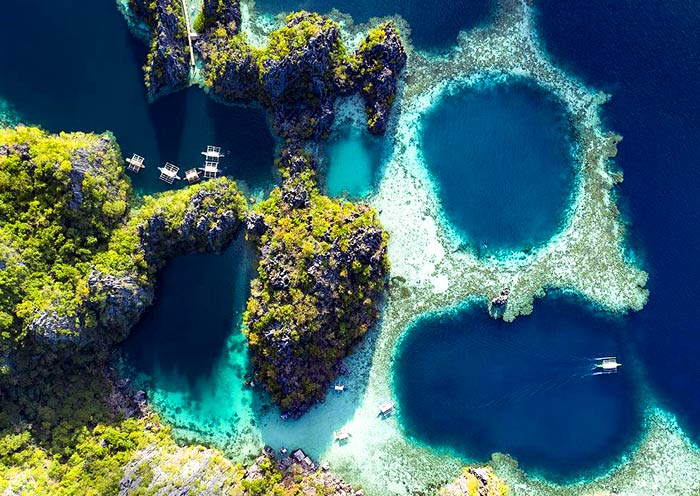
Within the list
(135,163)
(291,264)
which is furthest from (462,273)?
(135,163)

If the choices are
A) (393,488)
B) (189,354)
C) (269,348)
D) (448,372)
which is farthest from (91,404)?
(448,372)

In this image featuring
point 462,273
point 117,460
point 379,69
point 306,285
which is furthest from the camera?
point 462,273

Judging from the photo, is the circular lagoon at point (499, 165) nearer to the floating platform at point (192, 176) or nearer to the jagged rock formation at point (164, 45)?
the floating platform at point (192, 176)

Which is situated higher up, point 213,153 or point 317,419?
point 213,153

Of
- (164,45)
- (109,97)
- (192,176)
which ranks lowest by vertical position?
(192,176)

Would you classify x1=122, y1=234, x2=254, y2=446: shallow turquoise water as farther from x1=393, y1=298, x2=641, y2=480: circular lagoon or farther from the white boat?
x1=393, y1=298, x2=641, y2=480: circular lagoon

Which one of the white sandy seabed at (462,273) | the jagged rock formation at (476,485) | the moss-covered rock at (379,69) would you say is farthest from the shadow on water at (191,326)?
the jagged rock formation at (476,485)

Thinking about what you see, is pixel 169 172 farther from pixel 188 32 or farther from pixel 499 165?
pixel 499 165

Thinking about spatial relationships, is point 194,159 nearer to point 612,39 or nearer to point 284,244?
point 284,244
